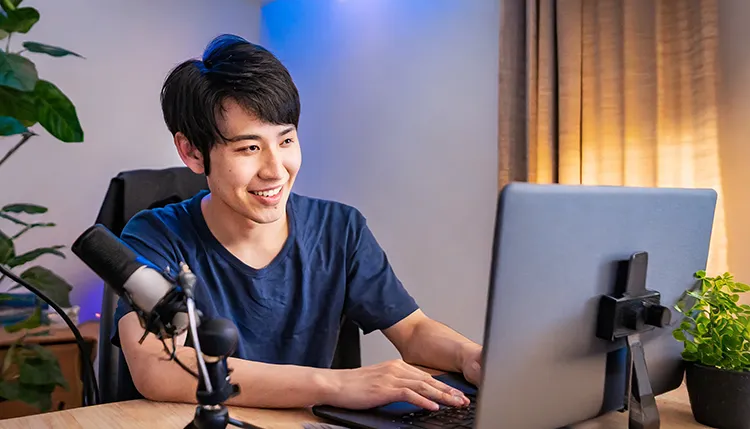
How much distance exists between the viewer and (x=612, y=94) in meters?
2.05

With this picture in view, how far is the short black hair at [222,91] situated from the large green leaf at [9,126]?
1.82ft

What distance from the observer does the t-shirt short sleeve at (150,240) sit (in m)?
1.24

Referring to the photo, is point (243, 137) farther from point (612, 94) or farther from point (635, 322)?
point (612, 94)

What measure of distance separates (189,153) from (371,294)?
0.48m

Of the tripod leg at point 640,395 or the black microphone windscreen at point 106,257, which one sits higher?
the black microphone windscreen at point 106,257

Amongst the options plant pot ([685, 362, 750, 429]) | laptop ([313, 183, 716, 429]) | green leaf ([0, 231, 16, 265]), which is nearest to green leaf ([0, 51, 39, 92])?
green leaf ([0, 231, 16, 265])

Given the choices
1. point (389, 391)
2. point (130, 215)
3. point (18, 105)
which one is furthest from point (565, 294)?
point (18, 105)

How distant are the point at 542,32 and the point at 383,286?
3.80 ft

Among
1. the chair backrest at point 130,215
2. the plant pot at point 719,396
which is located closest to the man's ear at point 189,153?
the chair backrest at point 130,215

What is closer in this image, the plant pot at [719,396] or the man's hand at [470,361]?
the plant pot at [719,396]

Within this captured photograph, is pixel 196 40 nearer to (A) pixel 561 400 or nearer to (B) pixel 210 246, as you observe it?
(B) pixel 210 246

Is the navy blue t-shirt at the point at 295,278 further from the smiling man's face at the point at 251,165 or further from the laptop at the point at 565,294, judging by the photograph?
the laptop at the point at 565,294

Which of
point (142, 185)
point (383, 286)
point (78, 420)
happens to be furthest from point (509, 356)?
point (142, 185)

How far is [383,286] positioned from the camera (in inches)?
57.4
